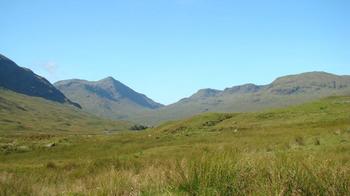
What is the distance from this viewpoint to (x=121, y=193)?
852 cm

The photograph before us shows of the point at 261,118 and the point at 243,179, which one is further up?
the point at 261,118

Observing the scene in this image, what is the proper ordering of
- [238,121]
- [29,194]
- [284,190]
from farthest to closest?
1. [238,121]
2. [29,194]
3. [284,190]

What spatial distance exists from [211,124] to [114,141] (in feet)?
62.7

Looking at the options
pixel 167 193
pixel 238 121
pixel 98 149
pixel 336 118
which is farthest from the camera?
pixel 238 121

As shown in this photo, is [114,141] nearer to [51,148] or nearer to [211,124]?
[51,148]

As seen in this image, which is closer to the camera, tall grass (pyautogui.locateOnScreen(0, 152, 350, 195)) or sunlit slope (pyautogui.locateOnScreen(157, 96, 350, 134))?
tall grass (pyautogui.locateOnScreen(0, 152, 350, 195))

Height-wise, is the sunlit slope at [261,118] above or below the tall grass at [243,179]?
above

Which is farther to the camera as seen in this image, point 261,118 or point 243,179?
point 261,118

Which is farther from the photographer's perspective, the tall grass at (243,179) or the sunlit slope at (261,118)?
the sunlit slope at (261,118)

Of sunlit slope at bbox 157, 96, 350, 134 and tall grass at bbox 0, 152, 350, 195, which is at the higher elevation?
sunlit slope at bbox 157, 96, 350, 134

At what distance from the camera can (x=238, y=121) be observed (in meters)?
59.2

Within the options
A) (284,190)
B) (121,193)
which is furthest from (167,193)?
(284,190)

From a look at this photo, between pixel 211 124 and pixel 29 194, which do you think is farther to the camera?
pixel 211 124

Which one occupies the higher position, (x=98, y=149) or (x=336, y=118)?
(x=336, y=118)
